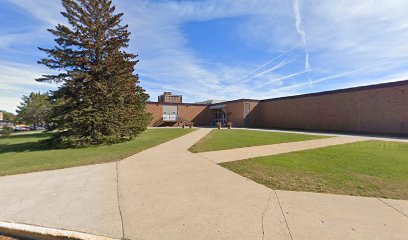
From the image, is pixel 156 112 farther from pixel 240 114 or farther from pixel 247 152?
pixel 247 152

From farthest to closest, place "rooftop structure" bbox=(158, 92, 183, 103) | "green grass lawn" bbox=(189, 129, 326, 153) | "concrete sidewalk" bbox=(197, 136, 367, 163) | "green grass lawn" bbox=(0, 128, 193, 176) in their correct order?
"rooftop structure" bbox=(158, 92, 183, 103) < "green grass lawn" bbox=(189, 129, 326, 153) < "concrete sidewalk" bbox=(197, 136, 367, 163) < "green grass lawn" bbox=(0, 128, 193, 176)

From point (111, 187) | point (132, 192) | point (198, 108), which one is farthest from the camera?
point (198, 108)

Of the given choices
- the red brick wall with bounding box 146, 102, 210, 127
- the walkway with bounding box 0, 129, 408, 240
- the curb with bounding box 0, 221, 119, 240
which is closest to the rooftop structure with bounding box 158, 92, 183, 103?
the red brick wall with bounding box 146, 102, 210, 127

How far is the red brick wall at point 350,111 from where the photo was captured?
19.6 metres

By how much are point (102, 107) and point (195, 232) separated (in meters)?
13.3

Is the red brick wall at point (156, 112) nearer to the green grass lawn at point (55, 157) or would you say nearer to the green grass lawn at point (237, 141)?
the green grass lawn at point (237, 141)

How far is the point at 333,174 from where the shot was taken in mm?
5738

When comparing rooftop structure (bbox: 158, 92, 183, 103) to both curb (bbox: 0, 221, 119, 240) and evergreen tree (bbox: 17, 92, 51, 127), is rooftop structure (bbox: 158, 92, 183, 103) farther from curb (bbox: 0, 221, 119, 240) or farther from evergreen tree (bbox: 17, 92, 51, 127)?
curb (bbox: 0, 221, 119, 240)

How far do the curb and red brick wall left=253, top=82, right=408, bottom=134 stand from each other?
2616 cm

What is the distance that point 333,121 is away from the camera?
25.0 meters

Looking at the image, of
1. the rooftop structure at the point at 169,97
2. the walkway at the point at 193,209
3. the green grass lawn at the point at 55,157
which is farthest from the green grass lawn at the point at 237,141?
the rooftop structure at the point at 169,97

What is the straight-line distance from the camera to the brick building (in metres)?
19.9

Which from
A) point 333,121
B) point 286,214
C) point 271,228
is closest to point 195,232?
point 271,228

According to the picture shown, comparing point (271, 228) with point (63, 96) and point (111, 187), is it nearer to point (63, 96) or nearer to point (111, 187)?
point (111, 187)
